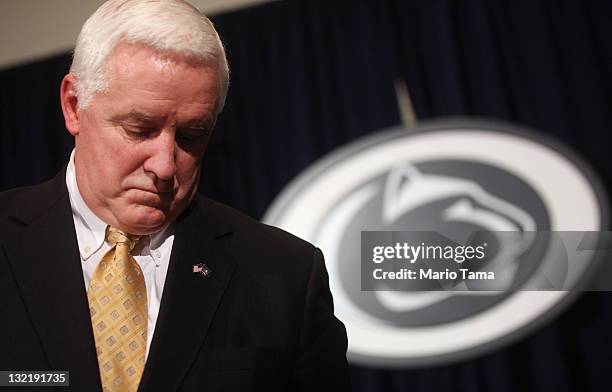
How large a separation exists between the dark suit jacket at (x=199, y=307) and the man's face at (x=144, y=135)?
0.19ft

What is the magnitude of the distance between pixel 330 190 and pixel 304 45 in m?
0.49

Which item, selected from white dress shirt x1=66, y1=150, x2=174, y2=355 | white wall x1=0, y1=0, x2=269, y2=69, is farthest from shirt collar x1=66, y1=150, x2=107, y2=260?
white wall x1=0, y1=0, x2=269, y2=69

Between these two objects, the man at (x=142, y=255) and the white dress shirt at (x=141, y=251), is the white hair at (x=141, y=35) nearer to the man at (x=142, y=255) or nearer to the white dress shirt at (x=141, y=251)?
the man at (x=142, y=255)

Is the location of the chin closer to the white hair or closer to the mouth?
the mouth

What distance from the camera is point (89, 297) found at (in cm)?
76

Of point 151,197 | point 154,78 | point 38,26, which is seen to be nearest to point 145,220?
point 151,197

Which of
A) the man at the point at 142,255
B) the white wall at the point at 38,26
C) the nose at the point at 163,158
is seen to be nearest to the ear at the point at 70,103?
the man at the point at 142,255

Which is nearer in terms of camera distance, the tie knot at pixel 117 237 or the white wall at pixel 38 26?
the tie knot at pixel 117 237

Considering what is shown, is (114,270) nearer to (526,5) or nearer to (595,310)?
(595,310)

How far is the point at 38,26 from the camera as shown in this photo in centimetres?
254

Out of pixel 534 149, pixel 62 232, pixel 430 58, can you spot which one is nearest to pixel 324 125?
pixel 430 58

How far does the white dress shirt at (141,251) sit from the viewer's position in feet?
2.62

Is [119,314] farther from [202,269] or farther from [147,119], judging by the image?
[147,119]

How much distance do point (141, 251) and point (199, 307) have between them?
10 cm
